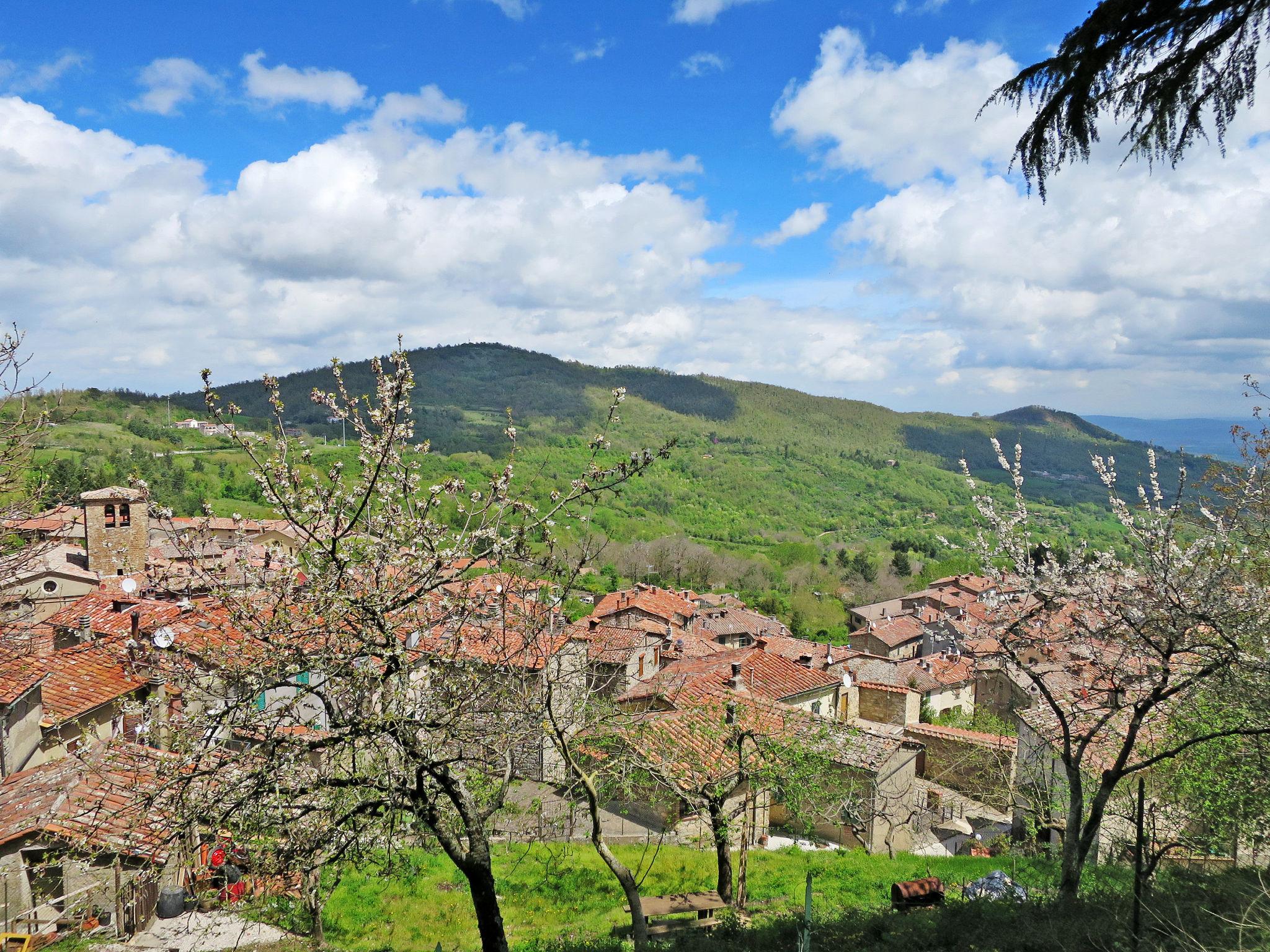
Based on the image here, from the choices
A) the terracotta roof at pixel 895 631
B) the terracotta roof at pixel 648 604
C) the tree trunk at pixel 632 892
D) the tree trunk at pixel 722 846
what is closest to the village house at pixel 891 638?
the terracotta roof at pixel 895 631

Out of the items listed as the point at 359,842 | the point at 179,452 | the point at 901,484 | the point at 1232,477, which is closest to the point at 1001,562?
the point at 1232,477

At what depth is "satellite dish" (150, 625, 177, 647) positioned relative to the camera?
6207 millimetres

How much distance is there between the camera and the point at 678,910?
41.1 feet

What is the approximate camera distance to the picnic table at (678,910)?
12.1 metres

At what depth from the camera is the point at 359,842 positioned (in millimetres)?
7719

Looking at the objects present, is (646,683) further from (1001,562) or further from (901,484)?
(901,484)

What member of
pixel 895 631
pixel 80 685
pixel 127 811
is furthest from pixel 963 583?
pixel 127 811

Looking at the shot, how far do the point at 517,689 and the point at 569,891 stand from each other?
35.8 ft

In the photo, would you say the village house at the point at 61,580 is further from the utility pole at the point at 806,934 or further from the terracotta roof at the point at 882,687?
the terracotta roof at the point at 882,687

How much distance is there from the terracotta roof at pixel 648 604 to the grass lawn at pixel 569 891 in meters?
30.7

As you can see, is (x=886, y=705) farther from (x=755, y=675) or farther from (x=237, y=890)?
(x=237, y=890)

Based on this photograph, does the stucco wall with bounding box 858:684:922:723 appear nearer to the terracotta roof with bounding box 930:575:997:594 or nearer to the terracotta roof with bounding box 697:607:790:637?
the terracotta roof with bounding box 697:607:790:637

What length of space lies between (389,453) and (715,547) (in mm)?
103156

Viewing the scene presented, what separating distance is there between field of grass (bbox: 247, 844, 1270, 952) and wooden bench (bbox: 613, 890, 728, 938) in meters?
0.78
